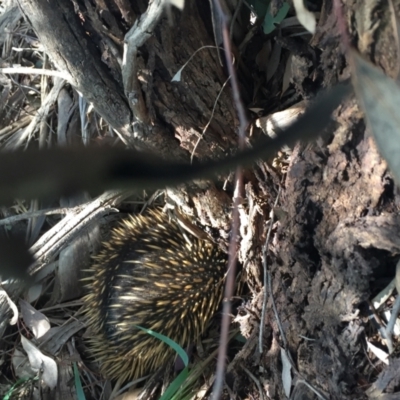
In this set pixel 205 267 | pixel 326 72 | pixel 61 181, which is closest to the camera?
pixel 61 181

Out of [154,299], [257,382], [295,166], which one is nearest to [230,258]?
[295,166]

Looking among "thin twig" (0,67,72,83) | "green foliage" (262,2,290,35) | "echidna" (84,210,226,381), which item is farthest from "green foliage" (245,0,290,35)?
"echidna" (84,210,226,381)

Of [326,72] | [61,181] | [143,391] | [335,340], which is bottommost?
[143,391]

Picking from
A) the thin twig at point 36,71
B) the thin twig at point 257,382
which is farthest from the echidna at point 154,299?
the thin twig at point 36,71

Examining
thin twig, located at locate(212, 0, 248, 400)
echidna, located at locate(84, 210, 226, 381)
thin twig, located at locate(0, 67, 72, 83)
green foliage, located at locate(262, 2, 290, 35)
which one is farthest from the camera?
echidna, located at locate(84, 210, 226, 381)

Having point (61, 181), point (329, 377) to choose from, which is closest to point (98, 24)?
point (61, 181)

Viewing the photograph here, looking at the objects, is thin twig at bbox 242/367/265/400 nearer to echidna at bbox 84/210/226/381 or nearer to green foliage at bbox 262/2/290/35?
echidna at bbox 84/210/226/381

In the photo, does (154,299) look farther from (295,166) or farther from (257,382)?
(295,166)

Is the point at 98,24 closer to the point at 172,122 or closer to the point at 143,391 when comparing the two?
the point at 172,122
